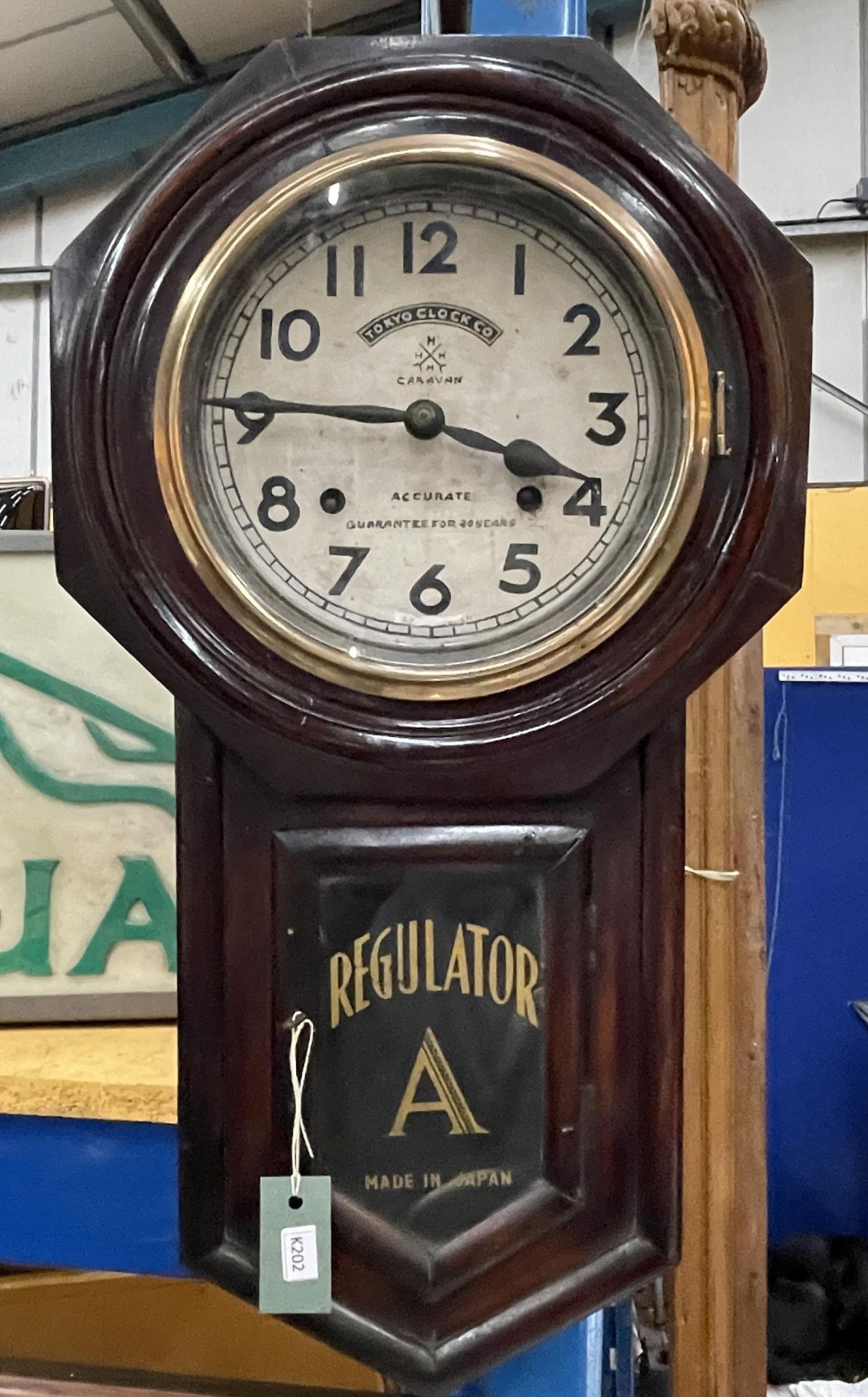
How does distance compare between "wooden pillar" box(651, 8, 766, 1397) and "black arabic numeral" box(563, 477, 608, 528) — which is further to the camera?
"wooden pillar" box(651, 8, 766, 1397)

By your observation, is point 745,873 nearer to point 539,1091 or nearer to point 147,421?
point 539,1091

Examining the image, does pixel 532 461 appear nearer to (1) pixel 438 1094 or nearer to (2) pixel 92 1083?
(1) pixel 438 1094

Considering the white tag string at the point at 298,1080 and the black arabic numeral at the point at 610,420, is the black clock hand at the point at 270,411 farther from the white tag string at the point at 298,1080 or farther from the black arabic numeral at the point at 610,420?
the white tag string at the point at 298,1080

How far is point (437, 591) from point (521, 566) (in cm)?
5

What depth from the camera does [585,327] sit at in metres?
0.62

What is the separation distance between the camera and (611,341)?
0.61 meters

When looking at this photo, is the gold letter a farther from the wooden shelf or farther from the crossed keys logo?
the crossed keys logo

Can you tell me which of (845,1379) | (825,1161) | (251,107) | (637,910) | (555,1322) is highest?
(251,107)

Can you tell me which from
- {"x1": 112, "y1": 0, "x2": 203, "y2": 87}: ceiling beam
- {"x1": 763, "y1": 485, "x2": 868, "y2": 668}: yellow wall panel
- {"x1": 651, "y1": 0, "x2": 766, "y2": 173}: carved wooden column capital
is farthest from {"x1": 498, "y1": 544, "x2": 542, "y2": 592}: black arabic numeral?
{"x1": 112, "y1": 0, "x2": 203, "y2": 87}: ceiling beam

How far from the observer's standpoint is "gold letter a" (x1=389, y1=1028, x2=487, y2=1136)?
638 millimetres

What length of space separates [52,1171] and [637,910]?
519 millimetres

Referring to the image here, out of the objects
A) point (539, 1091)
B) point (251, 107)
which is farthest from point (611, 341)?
point (539, 1091)

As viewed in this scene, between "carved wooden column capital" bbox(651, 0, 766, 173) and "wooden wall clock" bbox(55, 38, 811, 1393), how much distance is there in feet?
1.10

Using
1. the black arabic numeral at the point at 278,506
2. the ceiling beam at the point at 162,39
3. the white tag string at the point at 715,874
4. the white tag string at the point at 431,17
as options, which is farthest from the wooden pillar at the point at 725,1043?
the ceiling beam at the point at 162,39
